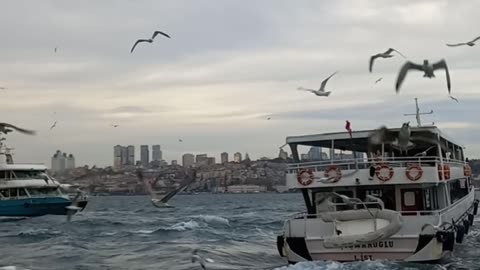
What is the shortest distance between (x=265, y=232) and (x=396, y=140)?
2143 cm

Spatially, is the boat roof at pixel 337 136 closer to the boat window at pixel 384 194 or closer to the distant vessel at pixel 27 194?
the boat window at pixel 384 194

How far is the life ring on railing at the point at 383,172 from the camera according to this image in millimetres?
23484

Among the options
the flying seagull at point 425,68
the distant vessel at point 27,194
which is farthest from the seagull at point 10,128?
the distant vessel at point 27,194

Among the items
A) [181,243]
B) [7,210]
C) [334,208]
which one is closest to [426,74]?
[334,208]

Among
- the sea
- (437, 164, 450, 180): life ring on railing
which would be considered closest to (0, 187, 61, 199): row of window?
Result: the sea

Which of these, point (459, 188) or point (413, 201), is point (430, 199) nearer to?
point (413, 201)

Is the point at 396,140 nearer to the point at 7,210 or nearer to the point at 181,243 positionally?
the point at 181,243

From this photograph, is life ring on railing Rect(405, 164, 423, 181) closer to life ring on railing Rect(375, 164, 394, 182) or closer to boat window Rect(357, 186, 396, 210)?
life ring on railing Rect(375, 164, 394, 182)

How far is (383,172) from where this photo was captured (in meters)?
23.5

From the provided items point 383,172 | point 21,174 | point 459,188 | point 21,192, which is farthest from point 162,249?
point 21,174

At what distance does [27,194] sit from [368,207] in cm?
5074

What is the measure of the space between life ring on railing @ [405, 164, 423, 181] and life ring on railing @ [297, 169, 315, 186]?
10.4 ft

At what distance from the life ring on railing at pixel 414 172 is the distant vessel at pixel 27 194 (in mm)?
48052

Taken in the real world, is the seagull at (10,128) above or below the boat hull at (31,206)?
above
